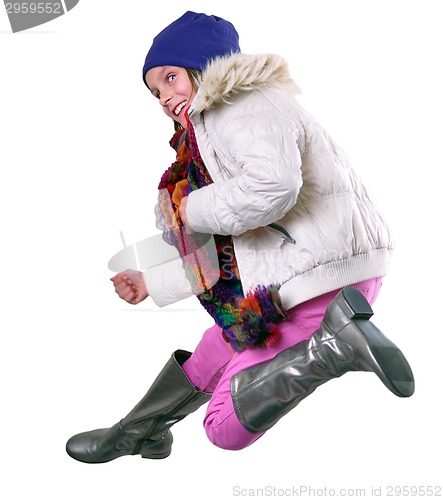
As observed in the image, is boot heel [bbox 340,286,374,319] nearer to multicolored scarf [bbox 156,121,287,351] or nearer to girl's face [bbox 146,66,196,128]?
multicolored scarf [bbox 156,121,287,351]

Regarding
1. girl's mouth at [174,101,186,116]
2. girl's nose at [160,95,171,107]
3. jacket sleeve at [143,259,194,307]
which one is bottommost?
jacket sleeve at [143,259,194,307]

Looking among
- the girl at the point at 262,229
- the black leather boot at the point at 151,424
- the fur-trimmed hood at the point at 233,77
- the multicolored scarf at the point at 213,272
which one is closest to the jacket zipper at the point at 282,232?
the girl at the point at 262,229

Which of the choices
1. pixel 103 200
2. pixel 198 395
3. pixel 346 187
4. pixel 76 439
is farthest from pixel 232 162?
pixel 76 439

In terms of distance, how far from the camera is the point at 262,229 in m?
2.33

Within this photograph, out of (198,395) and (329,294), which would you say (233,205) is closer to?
(329,294)

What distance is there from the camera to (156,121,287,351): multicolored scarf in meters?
2.31

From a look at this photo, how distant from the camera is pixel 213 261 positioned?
2453mm

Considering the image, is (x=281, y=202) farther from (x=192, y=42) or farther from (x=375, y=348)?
(x=192, y=42)

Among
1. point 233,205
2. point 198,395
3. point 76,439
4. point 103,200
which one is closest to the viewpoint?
point 233,205

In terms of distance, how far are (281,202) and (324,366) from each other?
429 mm

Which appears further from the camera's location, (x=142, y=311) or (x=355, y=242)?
(x=142, y=311)

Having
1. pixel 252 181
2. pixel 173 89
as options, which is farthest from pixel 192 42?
pixel 252 181

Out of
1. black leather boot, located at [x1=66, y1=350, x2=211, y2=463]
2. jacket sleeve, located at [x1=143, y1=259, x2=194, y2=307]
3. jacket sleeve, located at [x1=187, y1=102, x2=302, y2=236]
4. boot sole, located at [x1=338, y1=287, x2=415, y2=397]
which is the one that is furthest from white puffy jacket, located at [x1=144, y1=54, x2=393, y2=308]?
black leather boot, located at [x1=66, y1=350, x2=211, y2=463]

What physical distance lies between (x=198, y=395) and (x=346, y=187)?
0.87 metres
